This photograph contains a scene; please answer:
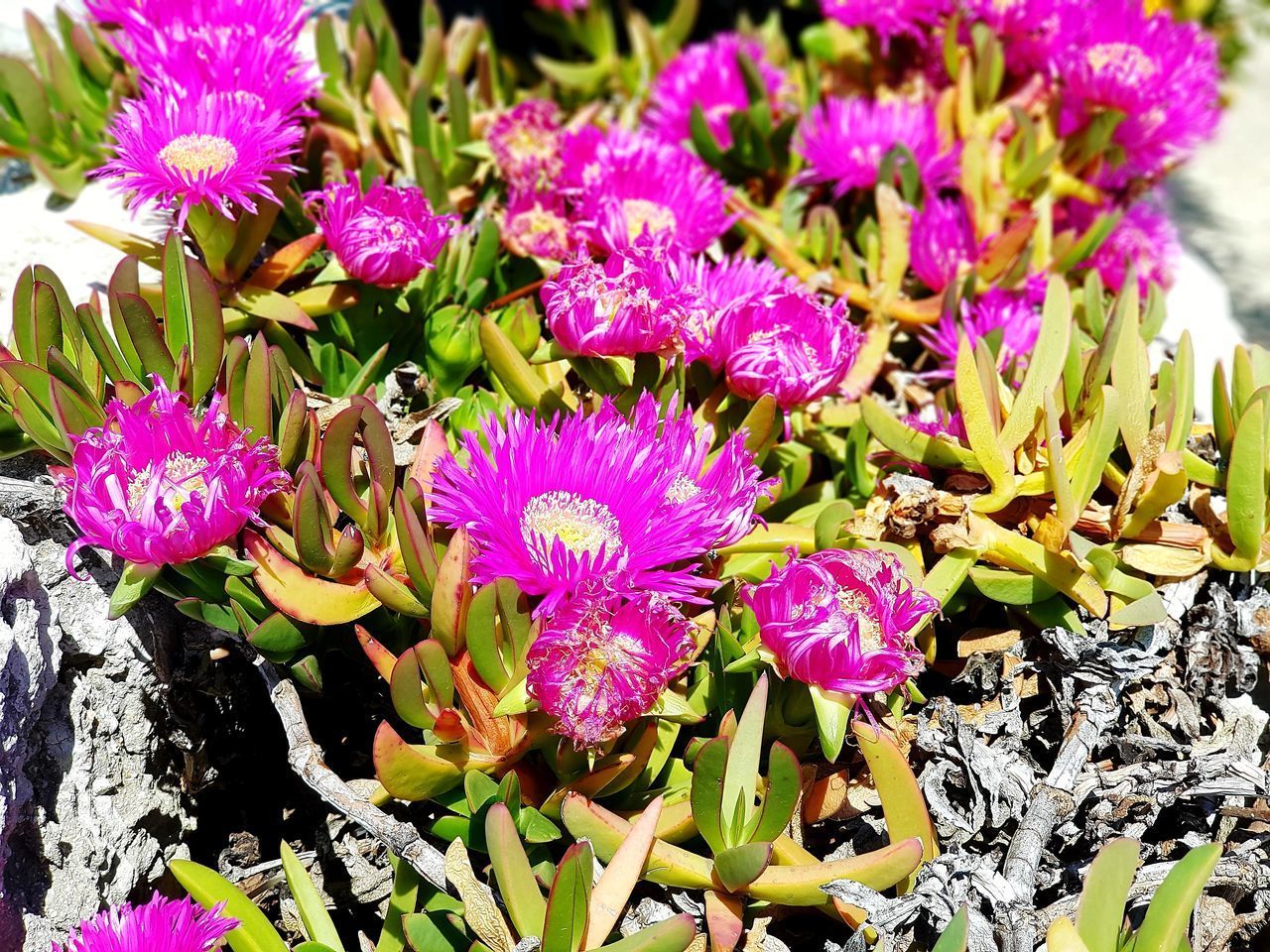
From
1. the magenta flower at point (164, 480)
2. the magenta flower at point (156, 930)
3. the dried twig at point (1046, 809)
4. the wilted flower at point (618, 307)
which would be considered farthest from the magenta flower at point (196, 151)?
the dried twig at point (1046, 809)

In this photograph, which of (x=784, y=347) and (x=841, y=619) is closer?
(x=841, y=619)

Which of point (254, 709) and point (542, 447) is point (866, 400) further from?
point (254, 709)

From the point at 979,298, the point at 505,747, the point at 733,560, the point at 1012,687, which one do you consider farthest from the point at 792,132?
the point at 505,747

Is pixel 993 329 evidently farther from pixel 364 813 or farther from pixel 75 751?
pixel 75 751

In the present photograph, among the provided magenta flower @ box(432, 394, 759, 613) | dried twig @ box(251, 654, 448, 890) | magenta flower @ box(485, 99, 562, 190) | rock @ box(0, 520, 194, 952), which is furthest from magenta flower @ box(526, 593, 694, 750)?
magenta flower @ box(485, 99, 562, 190)

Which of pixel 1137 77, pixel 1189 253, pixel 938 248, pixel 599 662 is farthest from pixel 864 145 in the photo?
pixel 1189 253

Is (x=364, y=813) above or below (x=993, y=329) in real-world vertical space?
below

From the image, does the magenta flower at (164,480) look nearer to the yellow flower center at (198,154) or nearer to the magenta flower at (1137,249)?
the yellow flower center at (198,154)
